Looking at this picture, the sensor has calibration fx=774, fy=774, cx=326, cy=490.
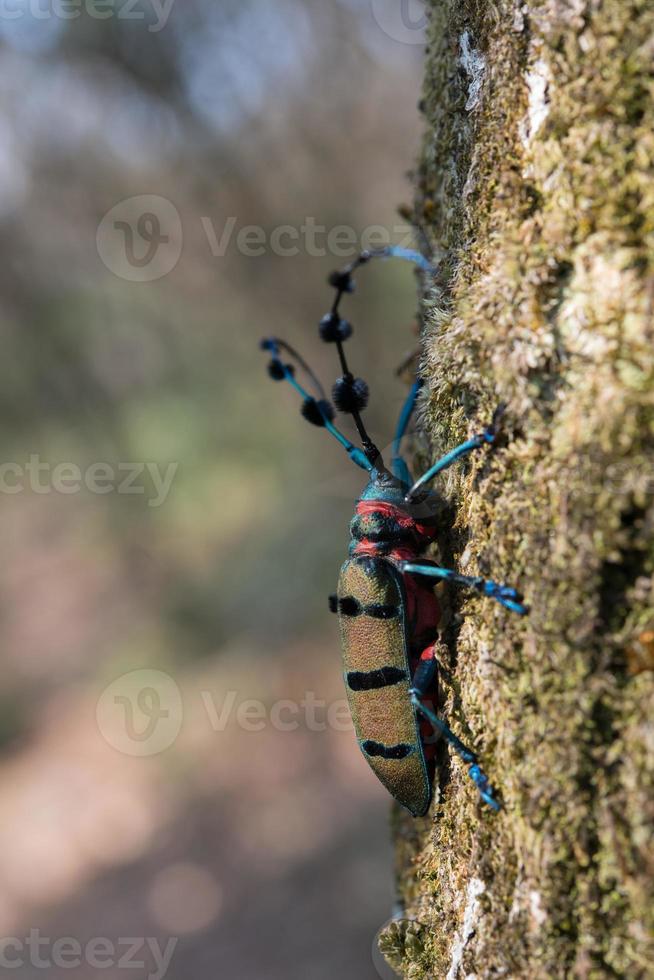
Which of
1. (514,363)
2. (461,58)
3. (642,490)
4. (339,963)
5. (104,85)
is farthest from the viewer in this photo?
(104,85)

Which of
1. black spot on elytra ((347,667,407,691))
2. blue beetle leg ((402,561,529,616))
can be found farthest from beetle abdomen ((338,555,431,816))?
blue beetle leg ((402,561,529,616))

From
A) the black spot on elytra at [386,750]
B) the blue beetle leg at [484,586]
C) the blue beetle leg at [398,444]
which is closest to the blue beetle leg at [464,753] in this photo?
the black spot on elytra at [386,750]

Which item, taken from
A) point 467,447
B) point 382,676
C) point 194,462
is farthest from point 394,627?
point 194,462

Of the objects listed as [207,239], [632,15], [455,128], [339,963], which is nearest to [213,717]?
[339,963]

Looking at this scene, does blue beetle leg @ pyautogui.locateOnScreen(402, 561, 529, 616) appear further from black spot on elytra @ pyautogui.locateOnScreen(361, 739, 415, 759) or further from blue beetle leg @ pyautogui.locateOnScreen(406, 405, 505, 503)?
black spot on elytra @ pyautogui.locateOnScreen(361, 739, 415, 759)

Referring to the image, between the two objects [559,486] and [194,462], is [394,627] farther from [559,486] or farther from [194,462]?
[194,462]

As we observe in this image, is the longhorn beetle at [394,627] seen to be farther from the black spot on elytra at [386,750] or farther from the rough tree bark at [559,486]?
the rough tree bark at [559,486]

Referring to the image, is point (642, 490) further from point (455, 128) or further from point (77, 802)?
point (77, 802)
